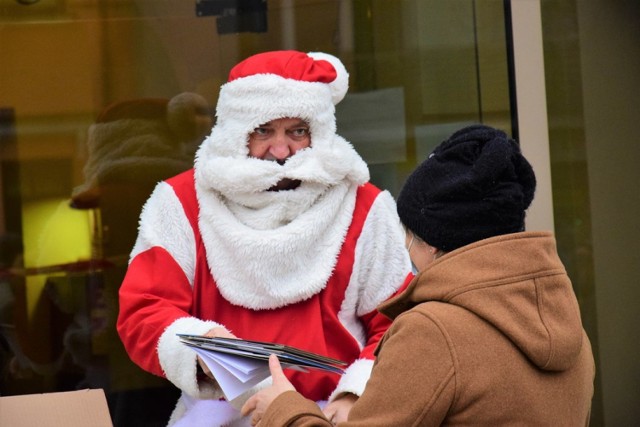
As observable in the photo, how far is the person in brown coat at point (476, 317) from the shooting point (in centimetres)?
207

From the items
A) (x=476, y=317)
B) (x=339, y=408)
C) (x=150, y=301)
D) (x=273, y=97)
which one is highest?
(x=273, y=97)

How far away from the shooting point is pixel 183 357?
10.1 feet

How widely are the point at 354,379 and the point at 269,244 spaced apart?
48 cm

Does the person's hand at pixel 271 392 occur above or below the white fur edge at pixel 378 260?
below

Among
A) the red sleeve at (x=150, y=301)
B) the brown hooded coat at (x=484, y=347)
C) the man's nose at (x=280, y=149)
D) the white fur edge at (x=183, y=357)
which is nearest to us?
the brown hooded coat at (x=484, y=347)

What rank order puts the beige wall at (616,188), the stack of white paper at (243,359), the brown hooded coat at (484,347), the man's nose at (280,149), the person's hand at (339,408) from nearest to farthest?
the brown hooded coat at (484,347) < the stack of white paper at (243,359) < the person's hand at (339,408) < the man's nose at (280,149) < the beige wall at (616,188)

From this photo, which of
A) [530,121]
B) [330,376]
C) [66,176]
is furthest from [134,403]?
[530,121]

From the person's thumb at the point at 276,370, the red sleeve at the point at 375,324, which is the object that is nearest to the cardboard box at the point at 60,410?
the person's thumb at the point at 276,370

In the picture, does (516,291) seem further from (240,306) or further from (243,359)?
(240,306)

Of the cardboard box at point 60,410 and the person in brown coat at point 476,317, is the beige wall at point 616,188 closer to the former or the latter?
the person in brown coat at point 476,317

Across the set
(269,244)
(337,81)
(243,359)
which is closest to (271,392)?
(243,359)

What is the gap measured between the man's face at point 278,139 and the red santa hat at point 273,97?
4 cm

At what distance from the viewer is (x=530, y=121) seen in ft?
15.5

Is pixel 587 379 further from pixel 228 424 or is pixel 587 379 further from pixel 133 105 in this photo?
pixel 133 105
